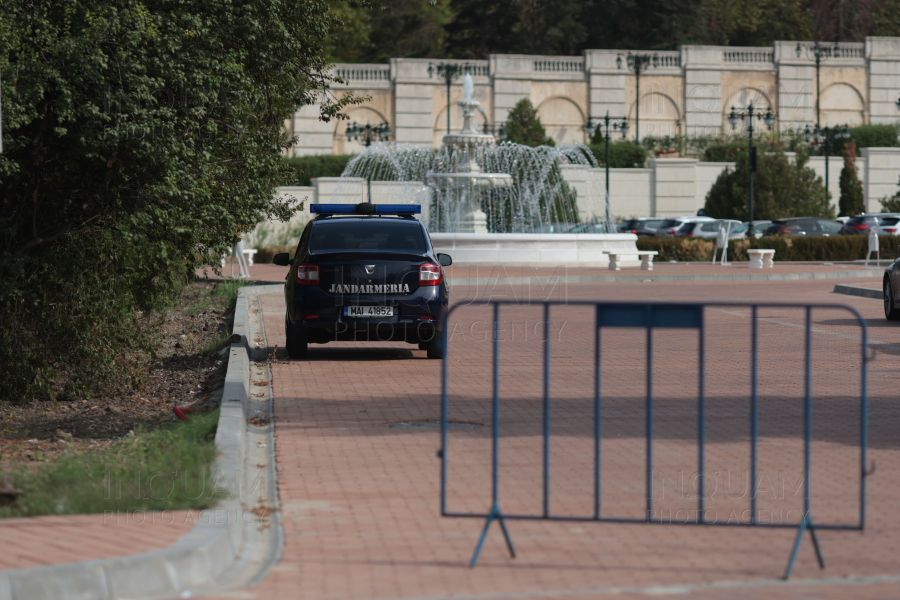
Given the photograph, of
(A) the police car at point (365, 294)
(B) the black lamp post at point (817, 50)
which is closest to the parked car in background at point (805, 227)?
(B) the black lamp post at point (817, 50)

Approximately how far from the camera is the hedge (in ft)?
143

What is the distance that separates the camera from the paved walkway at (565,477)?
5.36 meters

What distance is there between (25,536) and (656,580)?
2.91 m

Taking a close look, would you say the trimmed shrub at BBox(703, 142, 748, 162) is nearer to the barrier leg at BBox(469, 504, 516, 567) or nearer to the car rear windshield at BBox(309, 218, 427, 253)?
the car rear windshield at BBox(309, 218, 427, 253)

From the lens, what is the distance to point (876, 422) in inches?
Result: 378

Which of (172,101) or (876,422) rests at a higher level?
(172,101)

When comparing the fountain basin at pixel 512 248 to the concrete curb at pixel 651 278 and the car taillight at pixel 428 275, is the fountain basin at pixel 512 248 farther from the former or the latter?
the car taillight at pixel 428 275

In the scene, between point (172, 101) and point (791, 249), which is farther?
point (791, 249)

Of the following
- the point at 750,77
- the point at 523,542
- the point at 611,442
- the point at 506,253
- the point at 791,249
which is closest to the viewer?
the point at 523,542

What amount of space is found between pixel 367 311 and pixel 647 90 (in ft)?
204

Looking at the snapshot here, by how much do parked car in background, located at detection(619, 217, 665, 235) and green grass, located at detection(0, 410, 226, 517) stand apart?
1783 inches

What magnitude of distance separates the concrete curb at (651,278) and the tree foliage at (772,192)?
21.0 m

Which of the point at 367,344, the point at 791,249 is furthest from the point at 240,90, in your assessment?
the point at 791,249

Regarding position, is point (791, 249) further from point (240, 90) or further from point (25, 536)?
point (25, 536)
